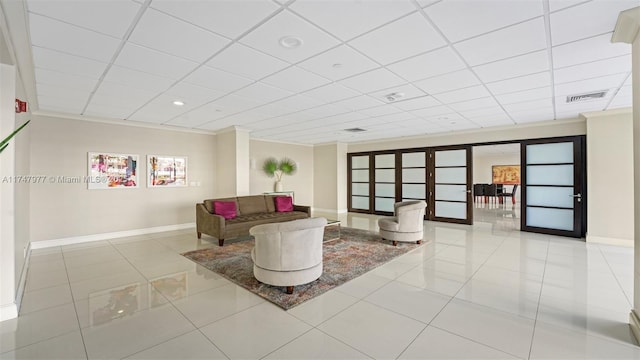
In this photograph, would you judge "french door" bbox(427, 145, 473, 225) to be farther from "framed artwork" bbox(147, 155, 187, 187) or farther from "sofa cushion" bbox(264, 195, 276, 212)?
"framed artwork" bbox(147, 155, 187, 187)

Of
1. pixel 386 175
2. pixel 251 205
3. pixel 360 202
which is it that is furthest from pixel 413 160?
pixel 251 205

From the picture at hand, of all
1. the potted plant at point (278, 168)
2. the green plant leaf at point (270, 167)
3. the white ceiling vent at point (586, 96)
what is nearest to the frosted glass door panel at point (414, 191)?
the potted plant at point (278, 168)

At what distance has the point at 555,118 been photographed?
5984 millimetres

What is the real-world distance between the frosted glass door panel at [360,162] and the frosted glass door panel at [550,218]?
4868 millimetres

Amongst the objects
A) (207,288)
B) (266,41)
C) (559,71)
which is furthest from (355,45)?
(207,288)

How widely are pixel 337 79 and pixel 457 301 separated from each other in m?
3.03

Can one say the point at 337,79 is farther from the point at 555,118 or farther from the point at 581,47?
the point at 555,118

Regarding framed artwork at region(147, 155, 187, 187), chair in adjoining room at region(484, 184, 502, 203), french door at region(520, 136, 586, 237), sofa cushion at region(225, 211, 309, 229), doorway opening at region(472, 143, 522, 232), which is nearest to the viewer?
sofa cushion at region(225, 211, 309, 229)

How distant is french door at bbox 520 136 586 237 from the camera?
5.94 metres

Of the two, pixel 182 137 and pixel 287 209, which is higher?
pixel 182 137

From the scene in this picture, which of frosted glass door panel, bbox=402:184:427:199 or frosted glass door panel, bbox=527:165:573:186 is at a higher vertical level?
frosted glass door panel, bbox=527:165:573:186

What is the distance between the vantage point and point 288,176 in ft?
31.6

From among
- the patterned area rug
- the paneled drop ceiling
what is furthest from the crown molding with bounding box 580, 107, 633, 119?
the patterned area rug

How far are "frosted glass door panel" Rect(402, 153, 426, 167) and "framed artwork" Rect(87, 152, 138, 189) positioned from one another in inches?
296
